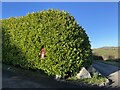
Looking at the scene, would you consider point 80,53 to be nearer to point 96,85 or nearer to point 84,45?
point 84,45

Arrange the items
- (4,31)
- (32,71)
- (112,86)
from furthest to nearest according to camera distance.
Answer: (4,31) → (32,71) → (112,86)

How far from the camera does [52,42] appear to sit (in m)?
14.1

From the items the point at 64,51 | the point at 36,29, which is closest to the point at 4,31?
the point at 36,29

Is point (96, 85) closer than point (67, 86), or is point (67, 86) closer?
point (67, 86)

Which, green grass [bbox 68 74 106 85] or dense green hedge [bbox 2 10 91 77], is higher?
dense green hedge [bbox 2 10 91 77]

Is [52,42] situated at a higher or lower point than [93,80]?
higher

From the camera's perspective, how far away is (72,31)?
46.8ft

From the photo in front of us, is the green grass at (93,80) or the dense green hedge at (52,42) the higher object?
the dense green hedge at (52,42)

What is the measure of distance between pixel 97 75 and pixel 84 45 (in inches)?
60.2

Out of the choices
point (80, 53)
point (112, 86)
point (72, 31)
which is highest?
point (72, 31)

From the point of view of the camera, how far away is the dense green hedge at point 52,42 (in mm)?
14078

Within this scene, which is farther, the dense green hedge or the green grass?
the dense green hedge

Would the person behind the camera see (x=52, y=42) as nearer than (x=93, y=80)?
No

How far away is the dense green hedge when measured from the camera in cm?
1408
